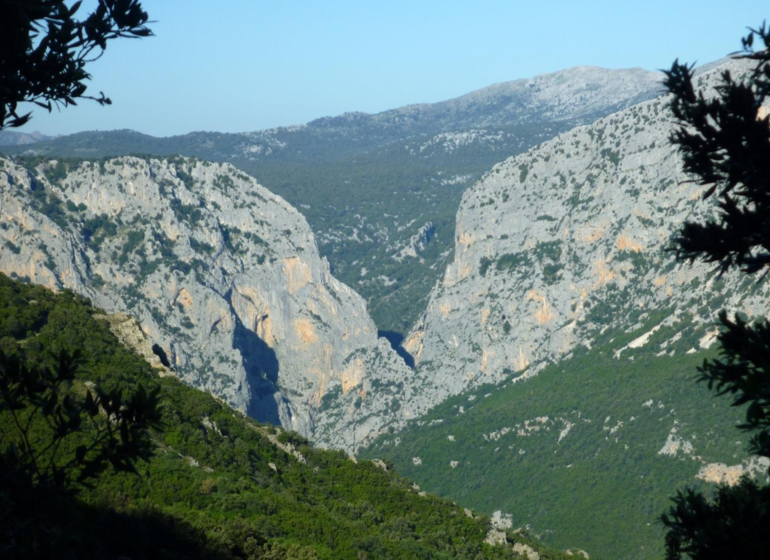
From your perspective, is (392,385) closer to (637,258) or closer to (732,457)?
(637,258)

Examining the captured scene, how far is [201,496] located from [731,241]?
20.1 meters

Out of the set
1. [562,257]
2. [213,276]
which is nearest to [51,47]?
[562,257]

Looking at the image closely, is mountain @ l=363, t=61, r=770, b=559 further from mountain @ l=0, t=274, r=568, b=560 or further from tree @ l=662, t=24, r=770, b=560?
tree @ l=662, t=24, r=770, b=560

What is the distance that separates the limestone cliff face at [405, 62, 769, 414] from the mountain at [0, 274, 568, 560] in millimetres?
91347

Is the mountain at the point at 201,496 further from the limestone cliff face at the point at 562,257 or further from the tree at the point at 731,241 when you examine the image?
the limestone cliff face at the point at 562,257

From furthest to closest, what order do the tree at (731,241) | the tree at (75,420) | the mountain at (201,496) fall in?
the mountain at (201,496), the tree at (731,241), the tree at (75,420)

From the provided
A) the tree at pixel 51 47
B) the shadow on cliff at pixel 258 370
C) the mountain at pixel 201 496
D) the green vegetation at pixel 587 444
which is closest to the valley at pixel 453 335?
the mountain at pixel 201 496

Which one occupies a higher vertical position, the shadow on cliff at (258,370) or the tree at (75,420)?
the tree at (75,420)

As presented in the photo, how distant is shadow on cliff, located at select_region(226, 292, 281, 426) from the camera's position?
550 ft

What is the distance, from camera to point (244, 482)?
31.7 m

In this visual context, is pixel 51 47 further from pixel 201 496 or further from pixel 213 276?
pixel 213 276

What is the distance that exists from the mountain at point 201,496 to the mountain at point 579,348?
44.9 m

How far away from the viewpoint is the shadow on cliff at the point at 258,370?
167750mm

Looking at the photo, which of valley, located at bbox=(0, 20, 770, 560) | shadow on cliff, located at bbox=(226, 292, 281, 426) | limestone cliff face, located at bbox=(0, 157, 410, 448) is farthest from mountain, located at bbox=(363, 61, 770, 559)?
shadow on cliff, located at bbox=(226, 292, 281, 426)
